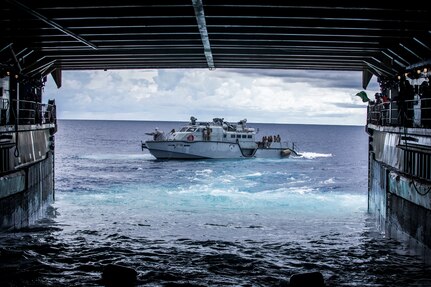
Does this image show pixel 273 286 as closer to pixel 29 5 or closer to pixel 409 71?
pixel 29 5

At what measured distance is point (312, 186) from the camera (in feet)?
153

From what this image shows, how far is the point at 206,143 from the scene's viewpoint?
67.7 meters

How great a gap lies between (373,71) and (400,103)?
8.48 metres

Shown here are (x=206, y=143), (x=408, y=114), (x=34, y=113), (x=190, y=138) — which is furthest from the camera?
(x=190, y=138)

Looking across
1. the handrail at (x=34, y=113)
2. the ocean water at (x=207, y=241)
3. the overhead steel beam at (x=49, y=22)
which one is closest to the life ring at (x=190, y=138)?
the ocean water at (x=207, y=241)

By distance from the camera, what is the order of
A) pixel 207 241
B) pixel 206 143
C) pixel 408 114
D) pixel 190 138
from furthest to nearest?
pixel 190 138 → pixel 206 143 → pixel 408 114 → pixel 207 241

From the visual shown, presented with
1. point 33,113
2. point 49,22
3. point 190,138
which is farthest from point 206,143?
point 49,22

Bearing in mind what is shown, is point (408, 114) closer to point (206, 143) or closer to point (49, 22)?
point (49, 22)

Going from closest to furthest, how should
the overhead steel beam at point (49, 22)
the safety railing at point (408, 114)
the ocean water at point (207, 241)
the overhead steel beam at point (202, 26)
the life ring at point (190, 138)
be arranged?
the ocean water at point (207, 241), the overhead steel beam at point (49, 22), the overhead steel beam at point (202, 26), the safety railing at point (408, 114), the life ring at point (190, 138)

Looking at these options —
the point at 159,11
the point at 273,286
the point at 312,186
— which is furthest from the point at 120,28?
the point at 312,186

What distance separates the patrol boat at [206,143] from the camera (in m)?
67.8

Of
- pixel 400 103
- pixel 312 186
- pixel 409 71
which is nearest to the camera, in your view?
pixel 400 103

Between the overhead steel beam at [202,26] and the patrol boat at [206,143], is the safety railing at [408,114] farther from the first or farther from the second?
the patrol boat at [206,143]

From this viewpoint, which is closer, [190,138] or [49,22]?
[49,22]
